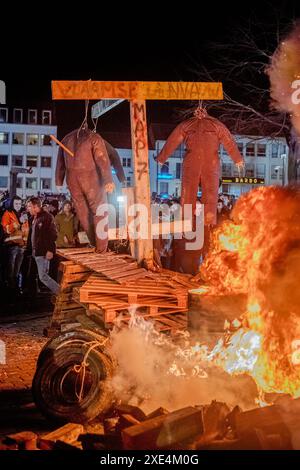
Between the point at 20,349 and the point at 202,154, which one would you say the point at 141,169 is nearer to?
the point at 202,154

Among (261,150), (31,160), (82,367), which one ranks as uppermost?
(261,150)

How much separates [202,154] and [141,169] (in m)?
1.03

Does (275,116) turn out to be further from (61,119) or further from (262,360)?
(61,119)

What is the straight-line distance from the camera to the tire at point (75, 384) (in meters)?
5.51

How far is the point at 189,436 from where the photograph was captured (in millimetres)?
4418

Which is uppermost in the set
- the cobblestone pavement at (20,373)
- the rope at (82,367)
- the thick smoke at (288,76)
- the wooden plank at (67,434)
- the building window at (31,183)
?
the building window at (31,183)

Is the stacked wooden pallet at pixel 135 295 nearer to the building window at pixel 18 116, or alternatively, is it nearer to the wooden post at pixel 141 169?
the wooden post at pixel 141 169

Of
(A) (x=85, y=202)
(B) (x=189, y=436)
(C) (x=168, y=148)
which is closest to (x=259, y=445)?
(B) (x=189, y=436)

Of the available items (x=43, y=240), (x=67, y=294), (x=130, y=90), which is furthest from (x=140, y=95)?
(x=43, y=240)

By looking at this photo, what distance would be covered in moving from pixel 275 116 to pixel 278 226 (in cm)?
1661

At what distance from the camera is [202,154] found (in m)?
7.50

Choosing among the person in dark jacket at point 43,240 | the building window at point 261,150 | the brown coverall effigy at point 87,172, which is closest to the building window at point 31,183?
the building window at point 261,150

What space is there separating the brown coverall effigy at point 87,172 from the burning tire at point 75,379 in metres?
2.99

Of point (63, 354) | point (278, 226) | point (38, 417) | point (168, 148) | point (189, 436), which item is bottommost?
point (38, 417)
